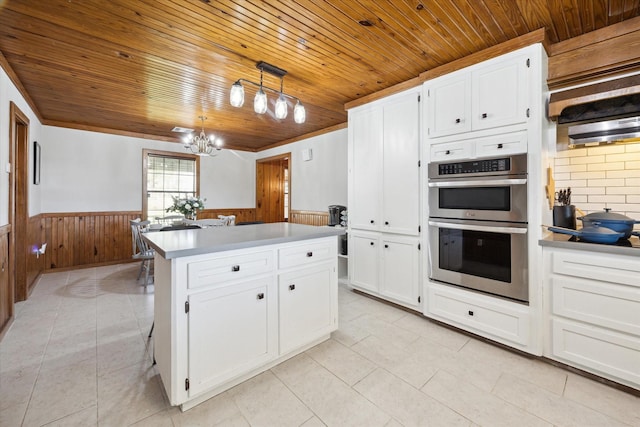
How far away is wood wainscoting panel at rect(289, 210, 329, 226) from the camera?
5.11 metres

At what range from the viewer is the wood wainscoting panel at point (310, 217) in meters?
5.11

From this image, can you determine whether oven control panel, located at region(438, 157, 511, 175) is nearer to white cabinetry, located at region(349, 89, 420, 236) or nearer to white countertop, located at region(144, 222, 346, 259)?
white cabinetry, located at region(349, 89, 420, 236)

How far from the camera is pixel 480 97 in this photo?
7.63 feet

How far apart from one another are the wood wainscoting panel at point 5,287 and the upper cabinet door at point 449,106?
396 cm

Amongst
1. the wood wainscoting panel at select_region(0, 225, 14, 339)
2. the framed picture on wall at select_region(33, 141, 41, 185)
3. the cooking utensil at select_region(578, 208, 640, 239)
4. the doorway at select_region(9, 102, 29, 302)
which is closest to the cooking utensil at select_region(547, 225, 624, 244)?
the cooking utensil at select_region(578, 208, 640, 239)

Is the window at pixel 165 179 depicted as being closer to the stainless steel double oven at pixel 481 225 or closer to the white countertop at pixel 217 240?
the white countertop at pixel 217 240

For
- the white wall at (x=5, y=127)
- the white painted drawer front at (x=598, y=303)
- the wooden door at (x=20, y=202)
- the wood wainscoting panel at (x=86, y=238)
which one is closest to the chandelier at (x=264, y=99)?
the white wall at (x=5, y=127)

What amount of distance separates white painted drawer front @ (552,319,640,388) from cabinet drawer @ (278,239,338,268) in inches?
66.2

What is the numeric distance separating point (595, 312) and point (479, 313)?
71 centimetres

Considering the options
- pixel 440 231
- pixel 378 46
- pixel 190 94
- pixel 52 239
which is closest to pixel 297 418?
pixel 440 231

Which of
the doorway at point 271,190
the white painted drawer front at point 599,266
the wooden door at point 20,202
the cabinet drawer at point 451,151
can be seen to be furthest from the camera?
the doorway at point 271,190

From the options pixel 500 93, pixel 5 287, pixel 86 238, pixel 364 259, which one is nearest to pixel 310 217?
pixel 364 259

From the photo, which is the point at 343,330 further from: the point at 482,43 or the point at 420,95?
the point at 482,43

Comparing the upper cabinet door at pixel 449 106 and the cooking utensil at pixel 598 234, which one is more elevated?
the upper cabinet door at pixel 449 106
